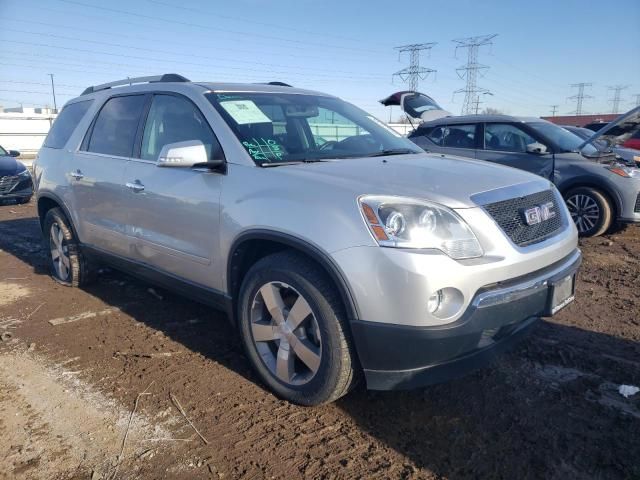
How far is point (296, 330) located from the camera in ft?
8.89

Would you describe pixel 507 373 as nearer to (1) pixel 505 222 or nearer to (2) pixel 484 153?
(1) pixel 505 222

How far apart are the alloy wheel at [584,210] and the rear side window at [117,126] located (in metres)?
5.80

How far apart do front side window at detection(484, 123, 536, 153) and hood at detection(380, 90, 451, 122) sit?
0.84 meters

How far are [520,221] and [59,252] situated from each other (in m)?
4.48

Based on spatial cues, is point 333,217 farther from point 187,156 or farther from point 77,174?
point 77,174

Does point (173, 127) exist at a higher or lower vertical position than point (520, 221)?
higher

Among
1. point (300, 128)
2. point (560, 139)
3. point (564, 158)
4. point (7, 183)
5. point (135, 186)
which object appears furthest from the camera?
point (7, 183)

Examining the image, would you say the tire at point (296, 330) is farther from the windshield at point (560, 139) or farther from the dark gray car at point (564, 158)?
the windshield at point (560, 139)

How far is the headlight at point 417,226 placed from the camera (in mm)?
2312

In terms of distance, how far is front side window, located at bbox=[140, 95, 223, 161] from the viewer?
325 cm

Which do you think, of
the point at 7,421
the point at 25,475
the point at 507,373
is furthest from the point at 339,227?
the point at 7,421

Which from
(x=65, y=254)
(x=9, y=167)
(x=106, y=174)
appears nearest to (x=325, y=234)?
(x=106, y=174)

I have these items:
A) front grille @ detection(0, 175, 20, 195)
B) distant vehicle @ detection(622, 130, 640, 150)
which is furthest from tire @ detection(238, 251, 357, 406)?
distant vehicle @ detection(622, 130, 640, 150)

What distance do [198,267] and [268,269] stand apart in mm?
739
